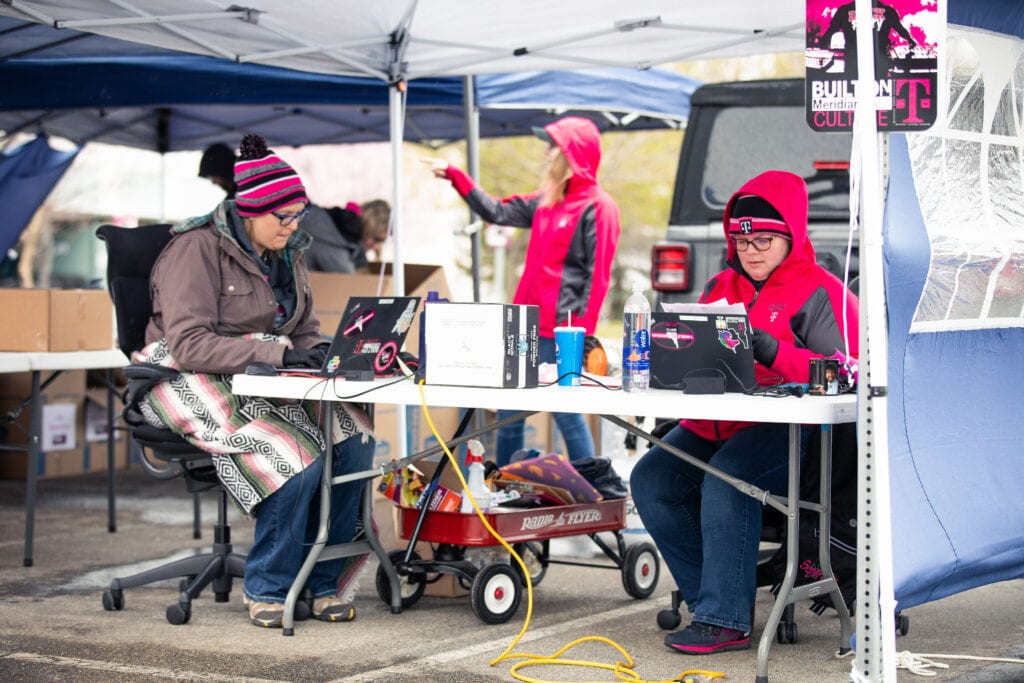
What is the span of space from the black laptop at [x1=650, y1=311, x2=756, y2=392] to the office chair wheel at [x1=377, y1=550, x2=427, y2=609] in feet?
4.37

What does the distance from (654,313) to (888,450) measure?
2.89 ft

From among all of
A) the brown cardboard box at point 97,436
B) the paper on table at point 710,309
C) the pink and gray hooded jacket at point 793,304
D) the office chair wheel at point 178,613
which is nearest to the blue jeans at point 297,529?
the office chair wheel at point 178,613

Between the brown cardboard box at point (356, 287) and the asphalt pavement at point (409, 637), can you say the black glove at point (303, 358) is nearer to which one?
the asphalt pavement at point (409, 637)

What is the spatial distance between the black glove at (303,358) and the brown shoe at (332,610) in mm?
835

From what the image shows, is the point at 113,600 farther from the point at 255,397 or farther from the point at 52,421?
the point at 52,421

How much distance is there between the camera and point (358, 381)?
445 centimetres

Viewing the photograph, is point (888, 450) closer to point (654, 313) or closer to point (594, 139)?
point (654, 313)

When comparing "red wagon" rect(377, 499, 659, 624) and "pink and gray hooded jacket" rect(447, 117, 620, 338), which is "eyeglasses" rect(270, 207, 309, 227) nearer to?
"red wagon" rect(377, 499, 659, 624)

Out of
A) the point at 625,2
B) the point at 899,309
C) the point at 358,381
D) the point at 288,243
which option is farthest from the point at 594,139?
the point at 899,309

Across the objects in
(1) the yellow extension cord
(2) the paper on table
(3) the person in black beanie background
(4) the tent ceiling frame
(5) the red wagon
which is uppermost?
(4) the tent ceiling frame

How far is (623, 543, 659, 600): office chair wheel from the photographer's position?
512 cm

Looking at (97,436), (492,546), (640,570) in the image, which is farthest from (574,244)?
(97,436)

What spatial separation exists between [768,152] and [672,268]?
0.86 meters

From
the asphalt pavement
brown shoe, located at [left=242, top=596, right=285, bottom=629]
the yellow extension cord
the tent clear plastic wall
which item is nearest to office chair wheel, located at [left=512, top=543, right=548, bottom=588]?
the asphalt pavement
